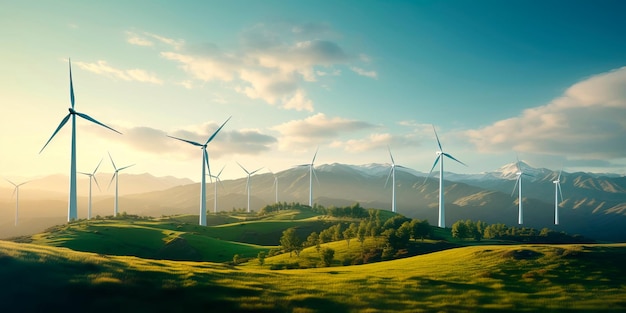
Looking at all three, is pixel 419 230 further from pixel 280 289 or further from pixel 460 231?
pixel 280 289

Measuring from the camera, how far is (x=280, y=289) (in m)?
50.3

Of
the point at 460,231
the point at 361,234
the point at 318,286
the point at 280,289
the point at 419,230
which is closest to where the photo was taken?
the point at 280,289

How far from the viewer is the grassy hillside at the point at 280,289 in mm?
42781

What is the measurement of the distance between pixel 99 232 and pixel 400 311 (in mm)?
158222

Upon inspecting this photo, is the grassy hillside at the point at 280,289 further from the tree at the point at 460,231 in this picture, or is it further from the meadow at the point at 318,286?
the tree at the point at 460,231

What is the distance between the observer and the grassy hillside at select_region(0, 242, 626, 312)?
140ft

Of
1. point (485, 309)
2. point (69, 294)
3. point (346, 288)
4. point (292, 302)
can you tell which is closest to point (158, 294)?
point (69, 294)

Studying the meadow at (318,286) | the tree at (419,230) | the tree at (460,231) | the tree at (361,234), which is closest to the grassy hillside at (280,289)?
the meadow at (318,286)

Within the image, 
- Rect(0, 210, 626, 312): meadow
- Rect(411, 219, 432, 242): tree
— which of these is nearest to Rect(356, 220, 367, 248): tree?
Rect(411, 219, 432, 242): tree

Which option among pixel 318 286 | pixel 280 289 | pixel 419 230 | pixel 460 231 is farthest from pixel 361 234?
pixel 280 289

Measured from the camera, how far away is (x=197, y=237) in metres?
171

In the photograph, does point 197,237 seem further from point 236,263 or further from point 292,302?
point 292,302

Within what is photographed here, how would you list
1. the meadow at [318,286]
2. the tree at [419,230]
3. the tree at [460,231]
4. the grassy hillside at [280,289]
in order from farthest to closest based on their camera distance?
1. the tree at [460,231]
2. the tree at [419,230]
3. the meadow at [318,286]
4. the grassy hillside at [280,289]

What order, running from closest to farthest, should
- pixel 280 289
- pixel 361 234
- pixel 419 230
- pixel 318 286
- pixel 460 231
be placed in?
pixel 280 289 < pixel 318 286 < pixel 419 230 < pixel 361 234 < pixel 460 231
